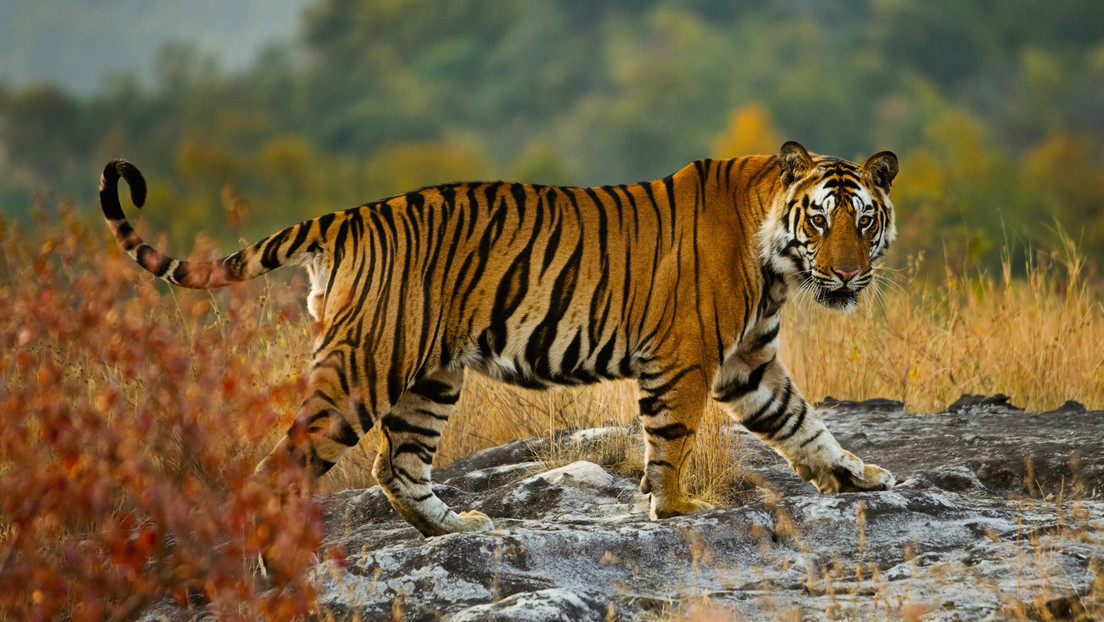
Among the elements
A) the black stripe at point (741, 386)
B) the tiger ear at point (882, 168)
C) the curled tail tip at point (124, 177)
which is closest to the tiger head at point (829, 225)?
the tiger ear at point (882, 168)

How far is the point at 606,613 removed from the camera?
4262mm

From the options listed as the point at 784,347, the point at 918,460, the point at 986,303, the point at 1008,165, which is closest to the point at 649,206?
the point at 918,460

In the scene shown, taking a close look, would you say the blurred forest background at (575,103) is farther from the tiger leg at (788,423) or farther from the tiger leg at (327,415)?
the tiger leg at (327,415)

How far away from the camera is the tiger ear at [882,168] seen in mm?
→ 5473

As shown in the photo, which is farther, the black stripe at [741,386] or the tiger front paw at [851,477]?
the black stripe at [741,386]

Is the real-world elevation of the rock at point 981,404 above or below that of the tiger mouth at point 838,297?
below

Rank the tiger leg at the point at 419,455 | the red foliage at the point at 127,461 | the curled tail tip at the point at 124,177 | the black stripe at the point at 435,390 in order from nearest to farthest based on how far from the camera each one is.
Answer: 1. the red foliage at the point at 127,461
2. the curled tail tip at the point at 124,177
3. the tiger leg at the point at 419,455
4. the black stripe at the point at 435,390

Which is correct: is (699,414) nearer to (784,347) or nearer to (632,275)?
(632,275)

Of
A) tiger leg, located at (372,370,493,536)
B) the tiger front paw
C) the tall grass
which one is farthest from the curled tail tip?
the tiger front paw

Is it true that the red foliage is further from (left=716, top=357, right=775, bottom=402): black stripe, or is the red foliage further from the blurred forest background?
the blurred forest background

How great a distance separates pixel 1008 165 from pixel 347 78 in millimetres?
31522

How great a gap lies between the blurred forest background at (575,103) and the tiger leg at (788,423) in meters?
35.7

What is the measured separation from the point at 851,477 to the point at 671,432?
33.4 inches

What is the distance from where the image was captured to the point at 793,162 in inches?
215
